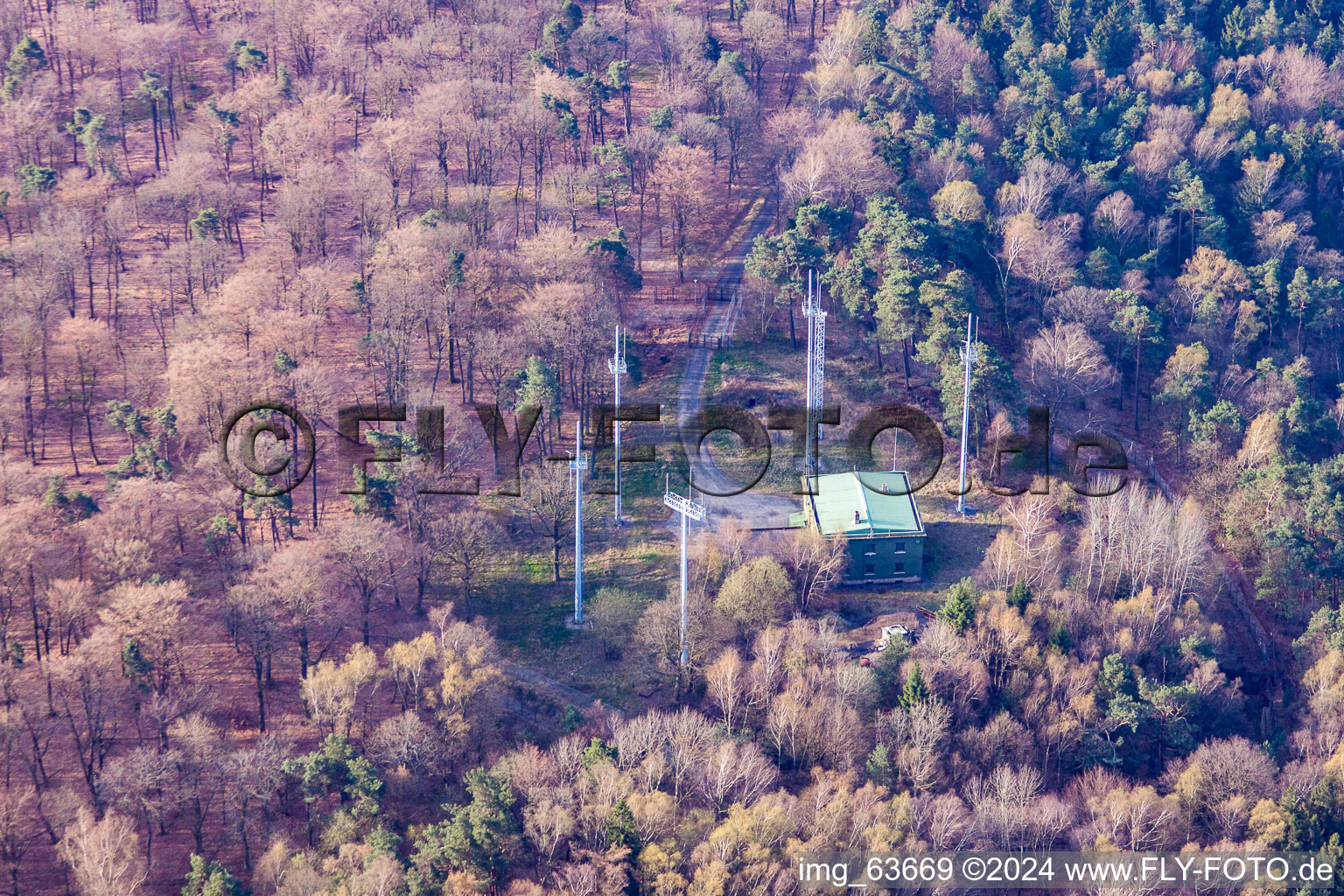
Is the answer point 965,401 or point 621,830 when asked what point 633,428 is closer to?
point 965,401

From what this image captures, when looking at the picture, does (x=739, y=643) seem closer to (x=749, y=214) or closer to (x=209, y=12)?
(x=749, y=214)

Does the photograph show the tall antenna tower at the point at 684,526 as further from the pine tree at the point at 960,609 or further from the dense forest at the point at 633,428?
the pine tree at the point at 960,609

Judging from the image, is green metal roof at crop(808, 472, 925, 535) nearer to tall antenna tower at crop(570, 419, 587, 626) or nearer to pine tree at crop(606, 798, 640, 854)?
tall antenna tower at crop(570, 419, 587, 626)

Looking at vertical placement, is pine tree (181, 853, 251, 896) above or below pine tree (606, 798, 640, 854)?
below

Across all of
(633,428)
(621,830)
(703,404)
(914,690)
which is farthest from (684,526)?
(703,404)

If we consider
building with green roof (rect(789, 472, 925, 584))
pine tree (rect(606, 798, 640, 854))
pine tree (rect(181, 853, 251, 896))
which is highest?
building with green roof (rect(789, 472, 925, 584))

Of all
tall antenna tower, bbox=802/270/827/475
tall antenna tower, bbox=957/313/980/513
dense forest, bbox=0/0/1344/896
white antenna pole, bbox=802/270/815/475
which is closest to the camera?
dense forest, bbox=0/0/1344/896

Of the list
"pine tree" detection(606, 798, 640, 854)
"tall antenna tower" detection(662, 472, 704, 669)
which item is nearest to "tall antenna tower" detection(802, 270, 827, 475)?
"tall antenna tower" detection(662, 472, 704, 669)

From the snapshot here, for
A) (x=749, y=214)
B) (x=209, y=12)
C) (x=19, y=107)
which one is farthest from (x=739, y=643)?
(x=209, y=12)
